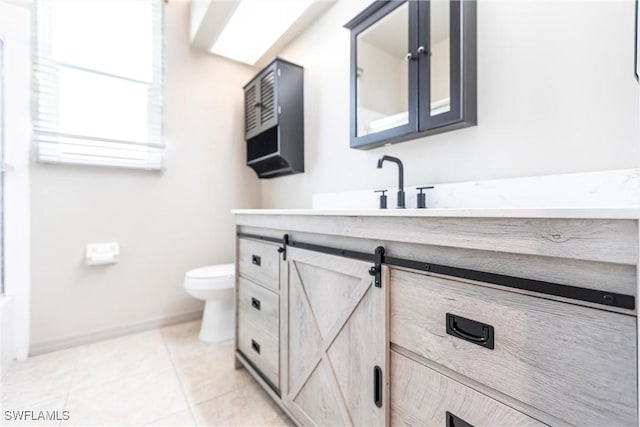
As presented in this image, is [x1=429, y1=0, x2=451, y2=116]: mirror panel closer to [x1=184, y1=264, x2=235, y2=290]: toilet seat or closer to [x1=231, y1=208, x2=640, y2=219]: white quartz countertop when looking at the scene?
[x1=231, y1=208, x2=640, y2=219]: white quartz countertop

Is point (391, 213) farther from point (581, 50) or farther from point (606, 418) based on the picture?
point (581, 50)

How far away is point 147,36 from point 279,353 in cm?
223

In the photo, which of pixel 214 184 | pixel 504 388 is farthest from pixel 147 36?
pixel 504 388

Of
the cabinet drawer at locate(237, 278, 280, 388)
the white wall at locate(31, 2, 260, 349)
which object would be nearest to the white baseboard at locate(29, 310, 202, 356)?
the white wall at locate(31, 2, 260, 349)

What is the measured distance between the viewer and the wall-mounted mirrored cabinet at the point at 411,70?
3.75ft

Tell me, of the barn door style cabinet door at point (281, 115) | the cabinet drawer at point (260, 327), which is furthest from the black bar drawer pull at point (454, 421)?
the barn door style cabinet door at point (281, 115)

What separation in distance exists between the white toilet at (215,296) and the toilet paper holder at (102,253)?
20.7 inches

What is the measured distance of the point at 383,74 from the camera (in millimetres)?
1492

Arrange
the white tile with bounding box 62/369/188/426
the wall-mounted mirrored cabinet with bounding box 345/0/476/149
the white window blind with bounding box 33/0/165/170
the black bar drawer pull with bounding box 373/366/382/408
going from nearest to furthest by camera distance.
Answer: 1. the black bar drawer pull with bounding box 373/366/382/408
2. the wall-mounted mirrored cabinet with bounding box 345/0/476/149
3. the white tile with bounding box 62/369/188/426
4. the white window blind with bounding box 33/0/165/170

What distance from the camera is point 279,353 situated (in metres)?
1.22

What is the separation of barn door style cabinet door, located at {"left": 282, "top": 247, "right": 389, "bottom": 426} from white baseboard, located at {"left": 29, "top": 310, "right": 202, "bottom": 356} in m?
1.44

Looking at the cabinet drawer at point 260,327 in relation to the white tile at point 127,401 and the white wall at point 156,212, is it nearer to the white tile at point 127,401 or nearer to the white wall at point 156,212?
the white tile at point 127,401

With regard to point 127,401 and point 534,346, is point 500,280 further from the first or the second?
point 127,401

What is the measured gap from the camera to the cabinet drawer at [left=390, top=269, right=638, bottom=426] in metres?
0.45
